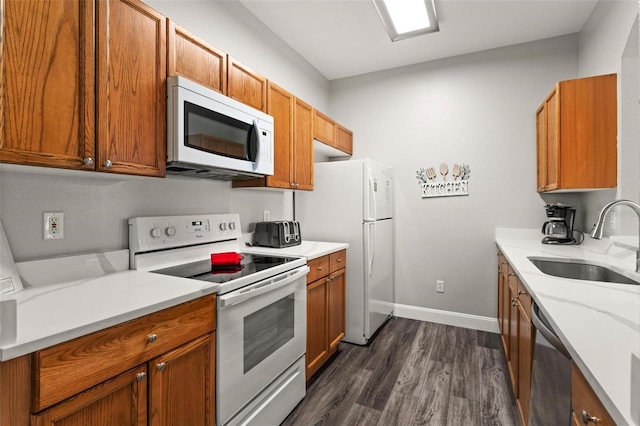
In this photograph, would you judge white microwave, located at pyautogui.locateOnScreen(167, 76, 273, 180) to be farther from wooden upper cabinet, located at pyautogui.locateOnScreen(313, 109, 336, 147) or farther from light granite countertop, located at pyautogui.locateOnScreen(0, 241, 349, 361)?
wooden upper cabinet, located at pyautogui.locateOnScreen(313, 109, 336, 147)

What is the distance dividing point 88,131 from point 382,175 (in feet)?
8.03

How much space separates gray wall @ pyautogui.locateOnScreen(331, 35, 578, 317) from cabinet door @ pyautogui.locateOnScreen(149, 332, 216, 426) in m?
2.57

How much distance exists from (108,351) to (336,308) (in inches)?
72.2

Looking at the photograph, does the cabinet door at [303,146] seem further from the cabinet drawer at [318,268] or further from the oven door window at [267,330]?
the oven door window at [267,330]

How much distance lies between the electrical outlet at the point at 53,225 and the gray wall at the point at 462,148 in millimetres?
2930

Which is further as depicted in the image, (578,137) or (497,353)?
(497,353)

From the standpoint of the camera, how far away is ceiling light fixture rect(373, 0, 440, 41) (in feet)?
7.79

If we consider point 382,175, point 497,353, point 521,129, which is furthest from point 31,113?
point 521,129

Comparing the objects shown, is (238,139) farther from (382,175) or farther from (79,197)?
(382,175)

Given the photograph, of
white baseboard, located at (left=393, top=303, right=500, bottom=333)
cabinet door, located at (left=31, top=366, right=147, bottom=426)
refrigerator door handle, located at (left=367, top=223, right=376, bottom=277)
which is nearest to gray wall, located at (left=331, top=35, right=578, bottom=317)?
white baseboard, located at (left=393, top=303, right=500, bottom=333)

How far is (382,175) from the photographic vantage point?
3.18 meters

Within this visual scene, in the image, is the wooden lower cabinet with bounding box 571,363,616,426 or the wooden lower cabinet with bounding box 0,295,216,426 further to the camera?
the wooden lower cabinet with bounding box 0,295,216,426

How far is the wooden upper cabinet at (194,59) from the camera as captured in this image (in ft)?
5.28

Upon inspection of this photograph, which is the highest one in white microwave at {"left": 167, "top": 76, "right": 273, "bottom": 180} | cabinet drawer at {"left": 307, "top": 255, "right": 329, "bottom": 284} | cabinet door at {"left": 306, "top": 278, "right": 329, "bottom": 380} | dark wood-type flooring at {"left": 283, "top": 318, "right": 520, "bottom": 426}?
white microwave at {"left": 167, "top": 76, "right": 273, "bottom": 180}
